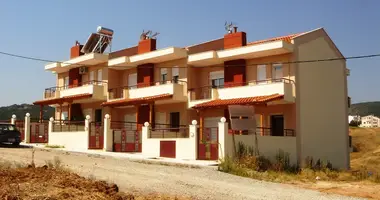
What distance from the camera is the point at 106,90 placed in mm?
35875

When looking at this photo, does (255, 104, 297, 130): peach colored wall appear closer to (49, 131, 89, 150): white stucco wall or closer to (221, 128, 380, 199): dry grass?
(221, 128, 380, 199): dry grass

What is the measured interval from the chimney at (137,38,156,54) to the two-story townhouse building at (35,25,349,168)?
0.07 metres

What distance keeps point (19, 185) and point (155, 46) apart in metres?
24.9

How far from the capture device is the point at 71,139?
30234mm

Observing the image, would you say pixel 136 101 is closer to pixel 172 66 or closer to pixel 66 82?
pixel 172 66

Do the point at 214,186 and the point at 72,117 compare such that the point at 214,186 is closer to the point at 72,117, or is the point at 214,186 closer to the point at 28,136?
the point at 28,136

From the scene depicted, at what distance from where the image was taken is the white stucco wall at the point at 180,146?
2302 cm

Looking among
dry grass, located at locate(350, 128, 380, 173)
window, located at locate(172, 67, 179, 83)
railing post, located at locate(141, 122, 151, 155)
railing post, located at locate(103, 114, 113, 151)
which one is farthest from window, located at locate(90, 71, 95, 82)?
dry grass, located at locate(350, 128, 380, 173)

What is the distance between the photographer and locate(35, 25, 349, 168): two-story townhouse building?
2656 centimetres

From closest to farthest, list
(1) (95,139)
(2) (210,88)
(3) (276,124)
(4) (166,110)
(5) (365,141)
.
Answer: (3) (276,124), (1) (95,139), (2) (210,88), (4) (166,110), (5) (365,141)

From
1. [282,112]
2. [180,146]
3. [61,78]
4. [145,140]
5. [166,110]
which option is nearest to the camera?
[180,146]

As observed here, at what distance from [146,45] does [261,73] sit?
10205mm

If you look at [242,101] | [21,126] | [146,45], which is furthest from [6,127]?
[242,101]

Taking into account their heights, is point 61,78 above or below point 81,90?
above
